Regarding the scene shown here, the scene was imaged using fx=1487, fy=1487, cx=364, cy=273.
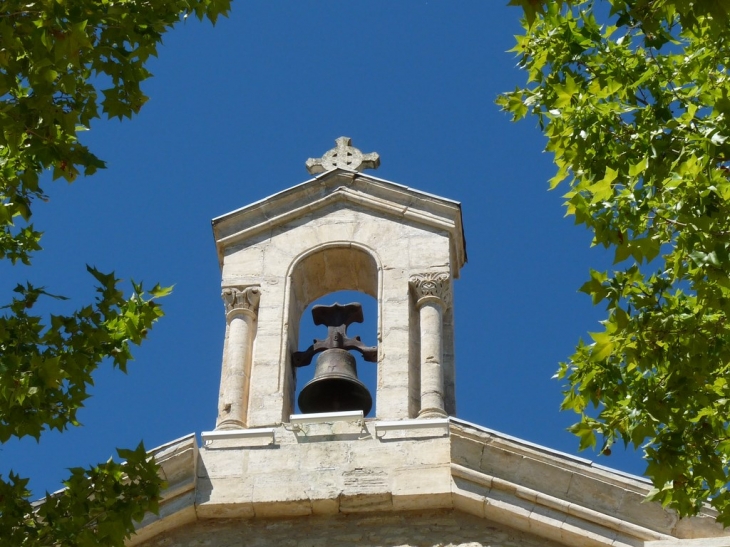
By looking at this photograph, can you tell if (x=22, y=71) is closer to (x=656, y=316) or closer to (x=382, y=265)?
(x=656, y=316)

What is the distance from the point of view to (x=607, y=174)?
27.4ft

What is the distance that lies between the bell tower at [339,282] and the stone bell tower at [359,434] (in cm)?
1

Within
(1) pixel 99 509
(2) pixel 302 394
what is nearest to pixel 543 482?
(2) pixel 302 394

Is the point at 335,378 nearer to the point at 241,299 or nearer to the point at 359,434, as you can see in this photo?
the point at 241,299

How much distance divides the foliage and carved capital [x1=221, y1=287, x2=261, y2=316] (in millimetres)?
3731

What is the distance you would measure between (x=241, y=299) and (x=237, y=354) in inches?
22.6

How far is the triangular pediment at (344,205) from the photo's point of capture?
1238cm

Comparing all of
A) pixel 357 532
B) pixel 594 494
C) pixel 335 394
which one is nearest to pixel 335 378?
pixel 335 394

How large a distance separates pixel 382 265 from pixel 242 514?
2740 millimetres

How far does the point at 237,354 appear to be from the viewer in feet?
37.9

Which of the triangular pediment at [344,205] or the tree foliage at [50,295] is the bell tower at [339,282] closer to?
the triangular pediment at [344,205]

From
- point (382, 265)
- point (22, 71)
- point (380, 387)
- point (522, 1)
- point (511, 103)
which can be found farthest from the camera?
point (382, 265)

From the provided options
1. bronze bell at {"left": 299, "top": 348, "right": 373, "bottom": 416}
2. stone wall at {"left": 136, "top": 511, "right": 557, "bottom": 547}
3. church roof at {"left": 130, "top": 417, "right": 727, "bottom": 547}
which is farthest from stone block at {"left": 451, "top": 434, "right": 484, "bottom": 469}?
bronze bell at {"left": 299, "top": 348, "right": 373, "bottom": 416}

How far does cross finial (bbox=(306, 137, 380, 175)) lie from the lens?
13062 millimetres
